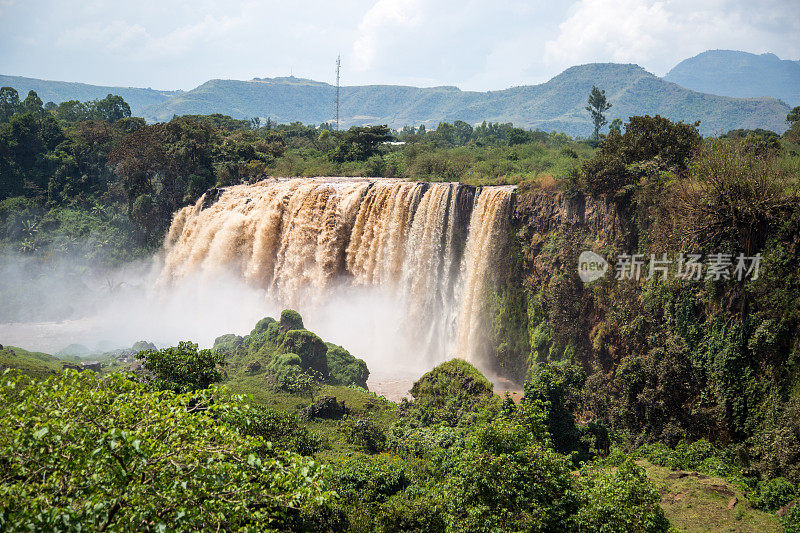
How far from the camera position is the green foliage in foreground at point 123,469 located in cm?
543

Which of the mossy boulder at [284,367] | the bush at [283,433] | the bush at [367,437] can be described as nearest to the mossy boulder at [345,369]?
the mossy boulder at [284,367]

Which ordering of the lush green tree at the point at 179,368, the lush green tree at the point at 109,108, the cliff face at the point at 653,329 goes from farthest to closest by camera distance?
the lush green tree at the point at 109,108
the cliff face at the point at 653,329
the lush green tree at the point at 179,368

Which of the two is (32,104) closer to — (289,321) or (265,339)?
(265,339)

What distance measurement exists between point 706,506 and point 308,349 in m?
14.1

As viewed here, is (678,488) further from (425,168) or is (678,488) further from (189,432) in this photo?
(425,168)

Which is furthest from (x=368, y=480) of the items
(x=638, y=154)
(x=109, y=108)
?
(x=109, y=108)

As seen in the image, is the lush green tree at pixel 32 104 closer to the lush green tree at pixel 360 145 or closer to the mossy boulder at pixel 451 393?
the lush green tree at pixel 360 145

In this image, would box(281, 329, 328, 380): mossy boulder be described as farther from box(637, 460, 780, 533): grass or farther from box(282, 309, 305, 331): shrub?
box(637, 460, 780, 533): grass

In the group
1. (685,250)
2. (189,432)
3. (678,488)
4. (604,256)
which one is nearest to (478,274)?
(604,256)

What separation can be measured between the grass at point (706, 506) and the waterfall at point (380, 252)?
36.7ft

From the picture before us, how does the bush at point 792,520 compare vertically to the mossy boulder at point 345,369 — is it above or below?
above

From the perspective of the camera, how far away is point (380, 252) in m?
25.5

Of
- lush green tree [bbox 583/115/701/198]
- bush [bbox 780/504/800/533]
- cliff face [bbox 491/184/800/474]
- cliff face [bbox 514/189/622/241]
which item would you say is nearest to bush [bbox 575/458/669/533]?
bush [bbox 780/504/800/533]

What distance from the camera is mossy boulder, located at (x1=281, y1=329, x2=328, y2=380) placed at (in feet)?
70.8
